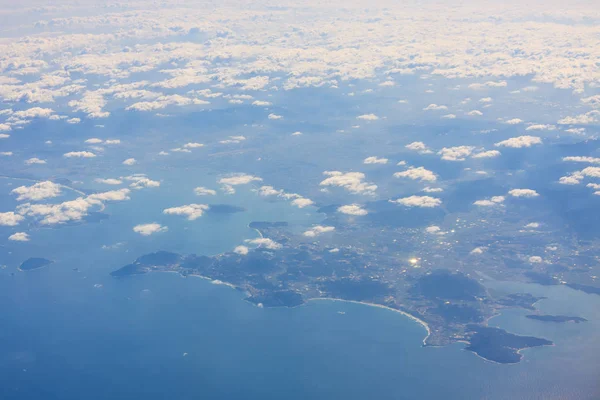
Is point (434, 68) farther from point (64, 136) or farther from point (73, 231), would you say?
point (73, 231)

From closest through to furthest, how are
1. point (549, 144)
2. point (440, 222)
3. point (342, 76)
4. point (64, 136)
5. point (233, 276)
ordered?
point (233, 276) < point (440, 222) < point (549, 144) < point (64, 136) < point (342, 76)

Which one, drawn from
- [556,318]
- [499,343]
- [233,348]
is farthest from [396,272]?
[233,348]

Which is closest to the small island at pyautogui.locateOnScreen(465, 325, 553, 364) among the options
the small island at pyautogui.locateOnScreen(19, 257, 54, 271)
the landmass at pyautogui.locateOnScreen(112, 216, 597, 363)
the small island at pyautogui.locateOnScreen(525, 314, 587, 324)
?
the landmass at pyautogui.locateOnScreen(112, 216, 597, 363)

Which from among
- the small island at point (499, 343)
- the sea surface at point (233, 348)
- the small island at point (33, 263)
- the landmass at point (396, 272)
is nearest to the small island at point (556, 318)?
the sea surface at point (233, 348)

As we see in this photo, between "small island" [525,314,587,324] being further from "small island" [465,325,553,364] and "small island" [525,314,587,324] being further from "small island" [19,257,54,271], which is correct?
"small island" [19,257,54,271]

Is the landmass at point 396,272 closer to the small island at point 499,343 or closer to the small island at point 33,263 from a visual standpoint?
the small island at point 499,343

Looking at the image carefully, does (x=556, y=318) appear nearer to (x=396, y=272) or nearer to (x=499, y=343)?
(x=499, y=343)

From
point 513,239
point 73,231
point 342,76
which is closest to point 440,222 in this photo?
point 513,239

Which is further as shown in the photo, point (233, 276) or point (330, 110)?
point (330, 110)
